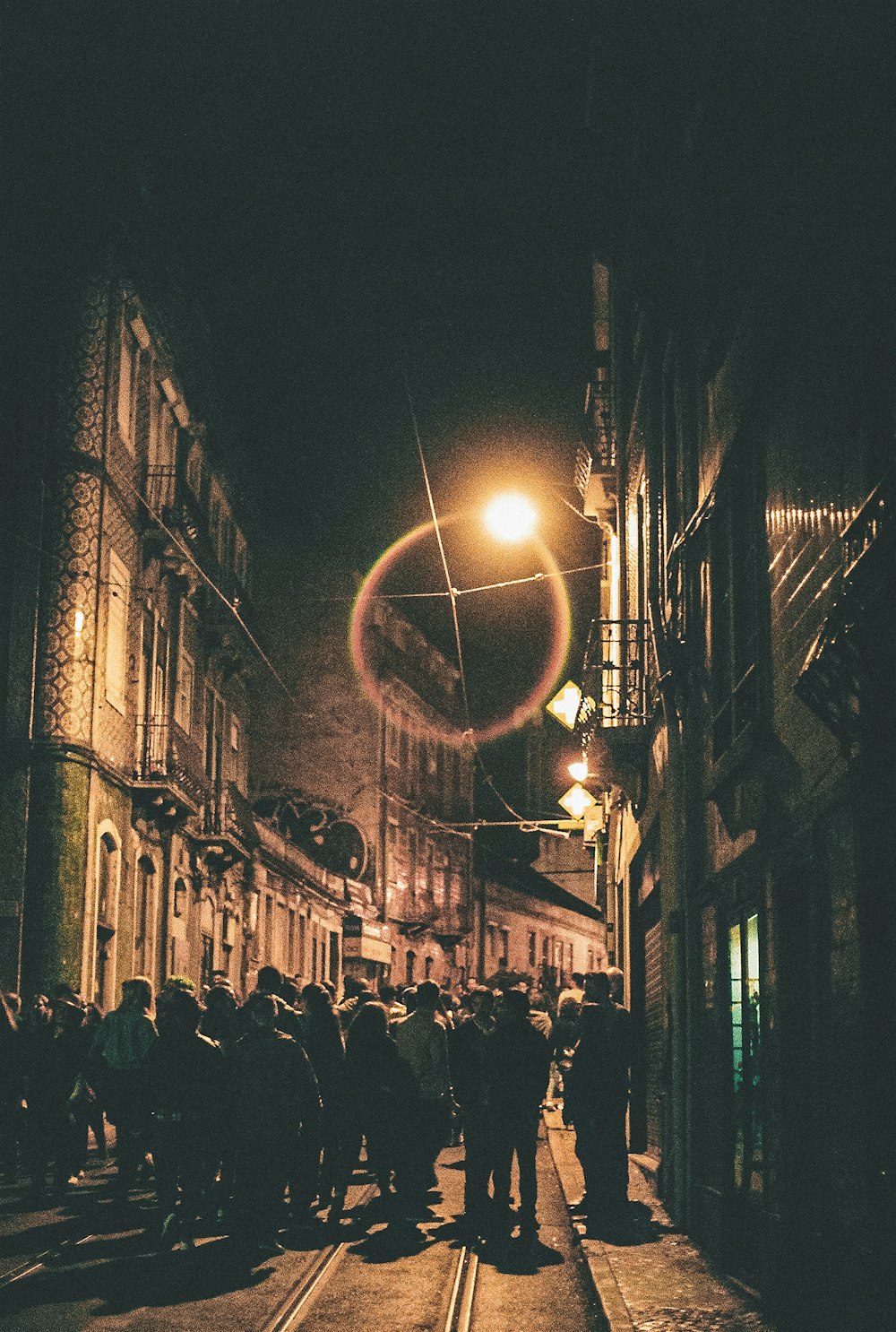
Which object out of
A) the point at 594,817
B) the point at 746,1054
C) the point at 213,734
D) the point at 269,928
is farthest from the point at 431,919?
the point at 746,1054

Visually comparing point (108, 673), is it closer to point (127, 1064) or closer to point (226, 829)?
point (226, 829)

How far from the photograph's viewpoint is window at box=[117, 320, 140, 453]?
27547 mm

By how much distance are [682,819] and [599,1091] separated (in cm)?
236

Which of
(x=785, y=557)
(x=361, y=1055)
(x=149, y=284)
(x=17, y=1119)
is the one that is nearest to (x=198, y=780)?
(x=149, y=284)

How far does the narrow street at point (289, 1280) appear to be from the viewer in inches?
362

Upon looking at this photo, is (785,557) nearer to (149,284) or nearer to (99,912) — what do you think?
(99,912)

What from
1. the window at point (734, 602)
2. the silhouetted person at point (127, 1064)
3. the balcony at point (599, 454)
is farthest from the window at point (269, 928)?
the window at point (734, 602)

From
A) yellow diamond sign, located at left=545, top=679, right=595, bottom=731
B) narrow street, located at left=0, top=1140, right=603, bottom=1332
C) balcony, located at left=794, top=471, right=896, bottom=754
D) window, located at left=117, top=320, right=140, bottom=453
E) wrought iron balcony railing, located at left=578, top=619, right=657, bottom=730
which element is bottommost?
narrow street, located at left=0, top=1140, right=603, bottom=1332

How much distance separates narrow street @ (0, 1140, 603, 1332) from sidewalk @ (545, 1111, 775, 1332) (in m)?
0.18

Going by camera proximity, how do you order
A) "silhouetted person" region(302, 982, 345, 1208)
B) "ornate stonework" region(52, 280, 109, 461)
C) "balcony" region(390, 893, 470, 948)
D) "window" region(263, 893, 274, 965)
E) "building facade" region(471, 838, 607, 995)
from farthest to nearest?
"building facade" region(471, 838, 607, 995) → "balcony" region(390, 893, 470, 948) → "window" region(263, 893, 274, 965) → "ornate stonework" region(52, 280, 109, 461) → "silhouetted person" region(302, 982, 345, 1208)

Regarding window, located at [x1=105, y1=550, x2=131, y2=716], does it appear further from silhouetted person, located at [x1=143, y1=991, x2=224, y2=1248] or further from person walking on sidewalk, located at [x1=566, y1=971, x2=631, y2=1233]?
silhouetted person, located at [x1=143, y1=991, x2=224, y2=1248]

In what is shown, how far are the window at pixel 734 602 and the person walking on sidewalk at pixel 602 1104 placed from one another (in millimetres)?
2946

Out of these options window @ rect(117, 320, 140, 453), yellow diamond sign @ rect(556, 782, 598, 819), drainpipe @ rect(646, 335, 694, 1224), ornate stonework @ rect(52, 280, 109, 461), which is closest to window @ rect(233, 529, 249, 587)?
window @ rect(117, 320, 140, 453)

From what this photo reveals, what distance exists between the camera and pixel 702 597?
44.6 ft
